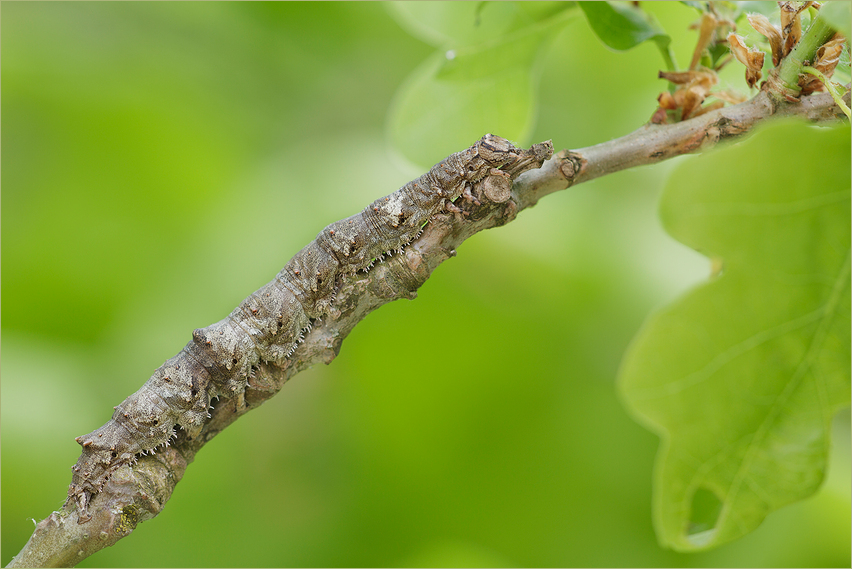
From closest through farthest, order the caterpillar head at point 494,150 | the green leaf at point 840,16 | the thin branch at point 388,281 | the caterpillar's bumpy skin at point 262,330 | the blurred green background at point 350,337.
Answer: the green leaf at point 840,16, the thin branch at point 388,281, the caterpillar head at point 494,150, the caterpillar's bumpy skin at point 262,330, the blurred green background at point 350,337

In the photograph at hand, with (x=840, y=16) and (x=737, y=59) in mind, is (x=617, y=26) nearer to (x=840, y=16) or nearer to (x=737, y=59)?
(x=737, y=59)

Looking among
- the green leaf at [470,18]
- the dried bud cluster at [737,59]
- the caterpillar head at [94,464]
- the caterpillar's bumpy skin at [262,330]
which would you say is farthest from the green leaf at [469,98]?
the caterpillar head at [94,464]

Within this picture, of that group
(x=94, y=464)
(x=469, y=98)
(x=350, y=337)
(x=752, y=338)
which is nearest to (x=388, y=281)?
(x=469, y=98)

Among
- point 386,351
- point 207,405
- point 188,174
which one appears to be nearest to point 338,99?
point 188,174

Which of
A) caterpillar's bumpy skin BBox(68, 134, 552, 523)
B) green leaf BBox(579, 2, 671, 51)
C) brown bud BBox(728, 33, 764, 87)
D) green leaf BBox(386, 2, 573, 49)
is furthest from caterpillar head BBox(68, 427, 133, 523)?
brown bud BBox(728, 33, 764, 87)

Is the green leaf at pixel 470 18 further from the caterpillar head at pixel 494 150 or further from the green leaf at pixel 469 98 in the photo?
the caterpillar head at pixel 494 150

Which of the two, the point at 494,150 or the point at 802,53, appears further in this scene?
the point at 494,150

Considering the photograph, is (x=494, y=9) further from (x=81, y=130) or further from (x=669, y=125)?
(x=81, y=130)

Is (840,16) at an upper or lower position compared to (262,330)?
lower
